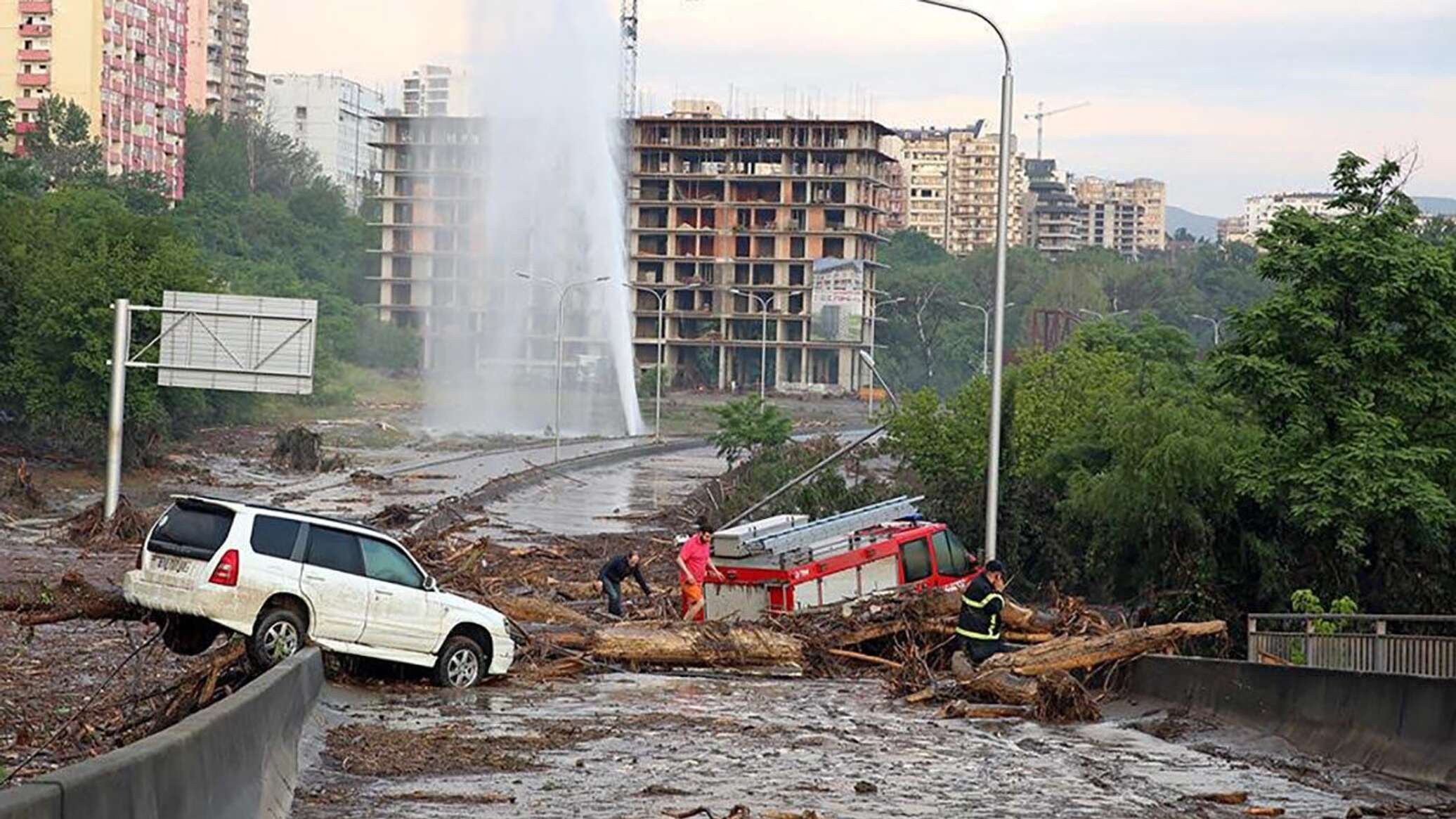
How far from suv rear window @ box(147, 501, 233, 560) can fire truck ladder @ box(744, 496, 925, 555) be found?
38.1 ft

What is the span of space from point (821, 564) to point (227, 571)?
12.4m

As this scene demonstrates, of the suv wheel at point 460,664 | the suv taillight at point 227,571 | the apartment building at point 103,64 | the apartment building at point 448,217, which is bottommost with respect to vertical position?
the suv wheel at point 460,664

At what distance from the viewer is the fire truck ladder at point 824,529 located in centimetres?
3170

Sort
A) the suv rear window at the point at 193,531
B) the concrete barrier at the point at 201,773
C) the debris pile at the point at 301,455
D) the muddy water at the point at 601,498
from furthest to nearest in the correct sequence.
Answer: the debris pile at the point at 301,455 → the muddy water at the point at 601,498 → the suv rear window at the point at 193,531 → the concrete barrier at the point at 201,773

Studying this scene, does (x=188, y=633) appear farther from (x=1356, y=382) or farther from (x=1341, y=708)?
(x=1356, y=382)

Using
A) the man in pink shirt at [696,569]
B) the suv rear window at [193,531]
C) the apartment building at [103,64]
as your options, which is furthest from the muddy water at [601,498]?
the apartment building at [103,64]

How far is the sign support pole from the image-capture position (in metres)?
51.2

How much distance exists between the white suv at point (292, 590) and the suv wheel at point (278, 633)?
0.04 feet

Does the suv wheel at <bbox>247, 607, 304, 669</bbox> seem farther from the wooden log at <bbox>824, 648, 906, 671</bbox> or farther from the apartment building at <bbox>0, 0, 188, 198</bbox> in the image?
the apartment building at <bbox>0, 0, 188, 198</bbox>

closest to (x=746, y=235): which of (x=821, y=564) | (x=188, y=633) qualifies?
(x=821, y=564)

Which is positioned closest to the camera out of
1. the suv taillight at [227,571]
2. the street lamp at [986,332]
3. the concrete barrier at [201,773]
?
the concrete barrier at [201,773]

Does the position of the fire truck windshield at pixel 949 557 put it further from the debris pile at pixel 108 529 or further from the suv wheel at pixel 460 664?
the debris pile at pixel 108 529

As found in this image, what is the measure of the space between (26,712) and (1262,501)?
34775mm

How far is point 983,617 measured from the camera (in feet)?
77.1
